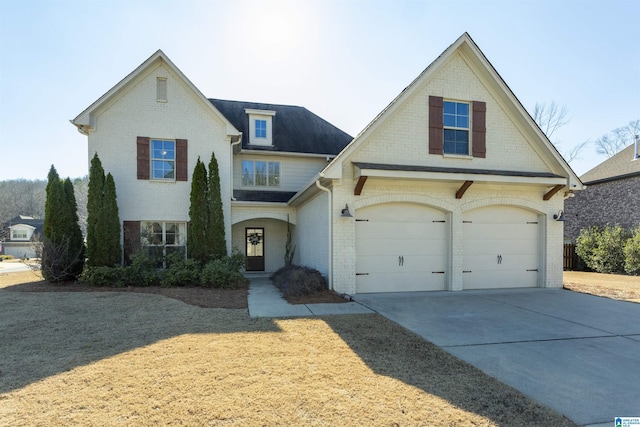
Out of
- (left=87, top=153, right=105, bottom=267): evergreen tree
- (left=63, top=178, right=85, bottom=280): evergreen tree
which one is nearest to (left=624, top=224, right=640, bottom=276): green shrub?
(left=87, top=153, right=105, bottom=267): evergreen tree

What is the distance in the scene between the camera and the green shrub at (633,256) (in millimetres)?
15172

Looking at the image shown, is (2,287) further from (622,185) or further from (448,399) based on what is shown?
(622,185)

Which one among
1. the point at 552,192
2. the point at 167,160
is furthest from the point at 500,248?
the point at 167,160

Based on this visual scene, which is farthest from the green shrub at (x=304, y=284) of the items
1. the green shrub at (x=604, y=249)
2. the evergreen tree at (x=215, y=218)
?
the green shrub at (x=604, y=249)

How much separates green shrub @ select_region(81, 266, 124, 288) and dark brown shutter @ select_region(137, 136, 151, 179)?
12.1 feet

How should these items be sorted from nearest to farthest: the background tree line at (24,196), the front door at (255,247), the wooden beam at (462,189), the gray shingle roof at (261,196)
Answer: the wooden beam at (462,189), the gray shingle roof at (261,196), the front door at (255,247), the background tree line at (24,196)

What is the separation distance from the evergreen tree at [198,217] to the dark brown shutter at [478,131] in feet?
31.1

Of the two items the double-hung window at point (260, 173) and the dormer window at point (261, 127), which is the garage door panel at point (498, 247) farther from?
the dormer window at point (261, 127)

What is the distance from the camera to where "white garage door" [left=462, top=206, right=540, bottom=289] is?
10.6 metres

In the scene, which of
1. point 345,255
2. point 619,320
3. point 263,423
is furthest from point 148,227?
point 619,320

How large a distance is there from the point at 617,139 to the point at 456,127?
37.1 meters

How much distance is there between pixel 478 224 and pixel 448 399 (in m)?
8.17

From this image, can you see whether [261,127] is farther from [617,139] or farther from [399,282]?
[617,139]

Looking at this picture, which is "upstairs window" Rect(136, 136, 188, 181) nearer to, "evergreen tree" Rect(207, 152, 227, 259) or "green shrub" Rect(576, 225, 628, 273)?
"evergreen tree" Rect(207, 152, 227, 259)
